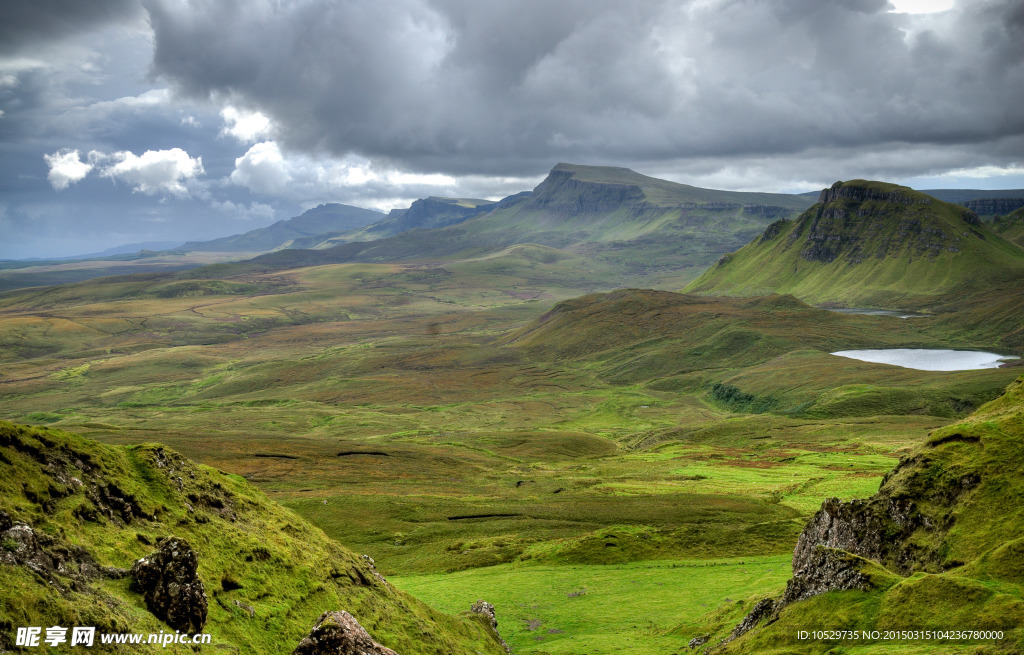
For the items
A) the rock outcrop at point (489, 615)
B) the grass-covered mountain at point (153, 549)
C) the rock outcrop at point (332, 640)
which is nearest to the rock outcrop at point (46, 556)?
the grass-covered mountain at point (153, 549)

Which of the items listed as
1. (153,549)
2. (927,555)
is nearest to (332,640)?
(153,549)

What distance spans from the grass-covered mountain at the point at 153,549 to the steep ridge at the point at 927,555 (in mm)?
19265

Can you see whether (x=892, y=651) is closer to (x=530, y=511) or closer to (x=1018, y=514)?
(x=1018, y=514)

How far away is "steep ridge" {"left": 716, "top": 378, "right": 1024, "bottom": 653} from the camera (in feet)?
86.9

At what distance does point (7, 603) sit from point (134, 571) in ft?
19.7

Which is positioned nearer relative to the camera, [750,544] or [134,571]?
[134,571]

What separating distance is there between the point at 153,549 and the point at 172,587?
5.04 m

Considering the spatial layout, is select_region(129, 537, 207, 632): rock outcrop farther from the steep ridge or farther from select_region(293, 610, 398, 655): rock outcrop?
the steep ridge

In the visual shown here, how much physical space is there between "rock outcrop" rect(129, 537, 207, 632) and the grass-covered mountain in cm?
49

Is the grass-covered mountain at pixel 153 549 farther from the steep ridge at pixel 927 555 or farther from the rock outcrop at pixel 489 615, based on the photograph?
the steep ridge at pixel 927 555

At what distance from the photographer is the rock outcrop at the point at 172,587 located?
24969 millimetres

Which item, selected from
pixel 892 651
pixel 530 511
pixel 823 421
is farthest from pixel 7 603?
pixel 823 421

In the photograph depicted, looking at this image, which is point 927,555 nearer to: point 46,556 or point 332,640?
point 332,640

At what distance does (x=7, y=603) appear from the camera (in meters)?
19.8
